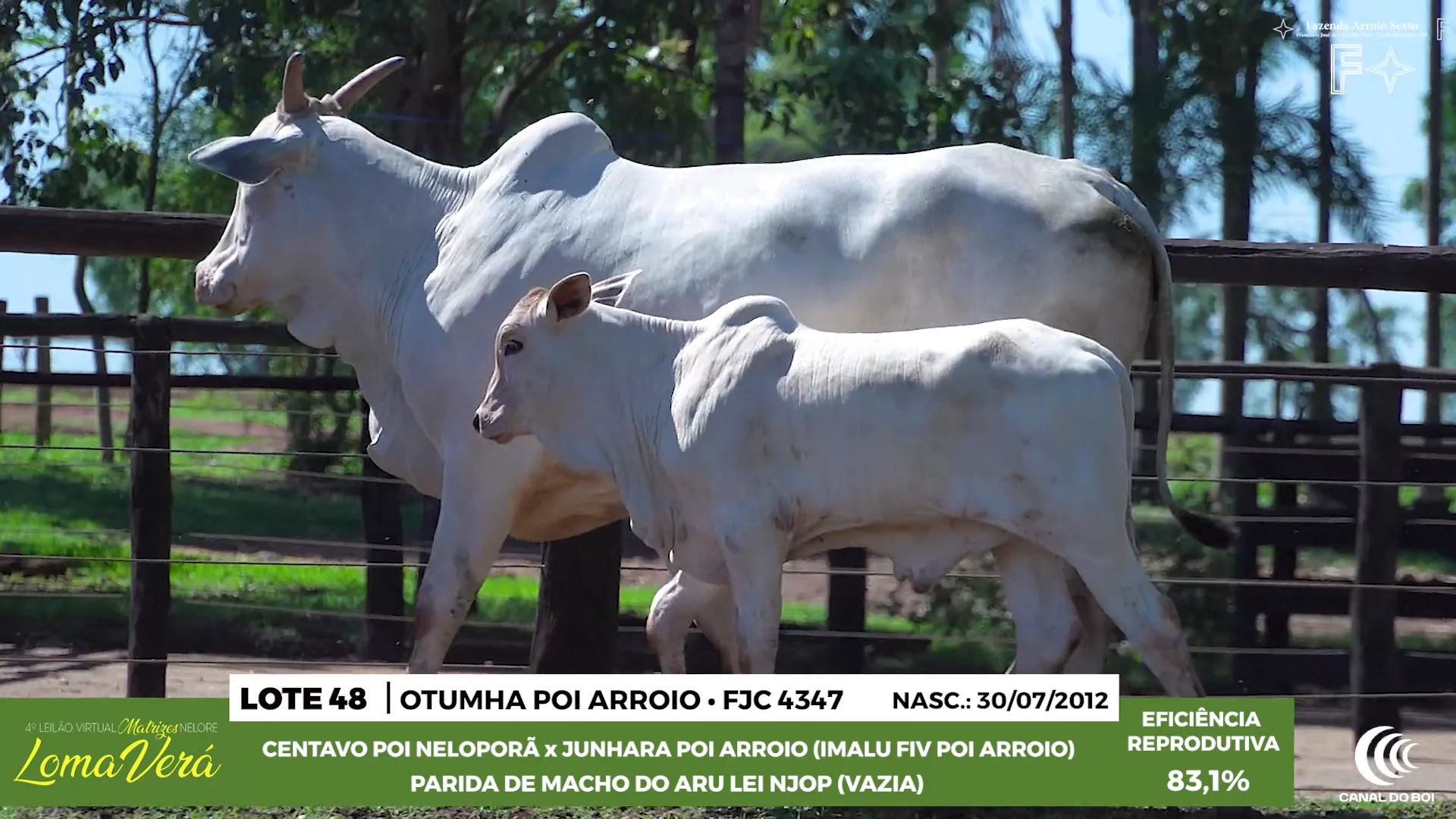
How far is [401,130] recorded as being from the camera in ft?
30.8

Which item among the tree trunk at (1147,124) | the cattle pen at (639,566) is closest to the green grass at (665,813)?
the cattle pen at (639,566)

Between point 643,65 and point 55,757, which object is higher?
point 643,65

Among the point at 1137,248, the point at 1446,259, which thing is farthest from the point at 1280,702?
the point at 1446,259

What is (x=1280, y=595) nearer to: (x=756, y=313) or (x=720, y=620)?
(x=720, y=620)

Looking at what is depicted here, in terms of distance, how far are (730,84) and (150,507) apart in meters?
2.71

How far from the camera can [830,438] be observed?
178 inches

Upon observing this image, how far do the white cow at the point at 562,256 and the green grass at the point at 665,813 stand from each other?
0.46 meters

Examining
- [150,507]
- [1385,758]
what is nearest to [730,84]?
[150,507]

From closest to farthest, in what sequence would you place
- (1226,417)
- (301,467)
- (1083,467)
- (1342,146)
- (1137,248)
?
(1083,467) < (1137,248) < (1226,417) < (1342,146) < (301,467)

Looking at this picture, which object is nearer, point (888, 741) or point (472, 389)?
point (888, 741)

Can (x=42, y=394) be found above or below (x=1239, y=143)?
below

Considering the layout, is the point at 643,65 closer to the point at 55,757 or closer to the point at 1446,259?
the point at 1446,259

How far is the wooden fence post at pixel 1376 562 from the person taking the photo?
22.1ft

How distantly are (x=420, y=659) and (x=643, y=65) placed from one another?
517 centimetres
